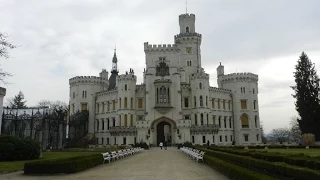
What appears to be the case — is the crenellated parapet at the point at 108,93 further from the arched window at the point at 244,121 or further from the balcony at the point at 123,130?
the arched window at the point at 244,121

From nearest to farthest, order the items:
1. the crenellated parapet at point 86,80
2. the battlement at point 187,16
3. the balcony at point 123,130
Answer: the balcony at point 123,130
the crenellated parapet at point 86,80
the battlement at point 187,16

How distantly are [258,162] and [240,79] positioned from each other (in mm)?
57620

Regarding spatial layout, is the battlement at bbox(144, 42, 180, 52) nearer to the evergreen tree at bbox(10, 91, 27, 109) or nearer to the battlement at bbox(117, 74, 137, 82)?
the battlement at bbox(117, 74, 137, 82)

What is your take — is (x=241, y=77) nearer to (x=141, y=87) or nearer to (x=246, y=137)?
(x=246, y=137)

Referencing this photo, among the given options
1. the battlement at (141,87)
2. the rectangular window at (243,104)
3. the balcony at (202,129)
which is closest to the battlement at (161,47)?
the battlement at (141,87)

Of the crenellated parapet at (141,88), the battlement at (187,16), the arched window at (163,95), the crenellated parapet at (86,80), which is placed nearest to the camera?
the arched window at (163,95)

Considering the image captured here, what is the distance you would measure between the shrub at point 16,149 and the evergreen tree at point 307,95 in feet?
151

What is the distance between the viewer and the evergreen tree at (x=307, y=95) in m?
52.5

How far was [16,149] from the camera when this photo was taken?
74.8 feet

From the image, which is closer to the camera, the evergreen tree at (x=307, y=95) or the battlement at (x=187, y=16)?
the evergreen tree at (x=307, y=95)

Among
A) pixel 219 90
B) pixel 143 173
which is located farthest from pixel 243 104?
pixel 143 173

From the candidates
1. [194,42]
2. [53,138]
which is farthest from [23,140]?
[194,42]

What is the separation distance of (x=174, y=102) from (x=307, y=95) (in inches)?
970

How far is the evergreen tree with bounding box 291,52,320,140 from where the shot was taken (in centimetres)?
5253
